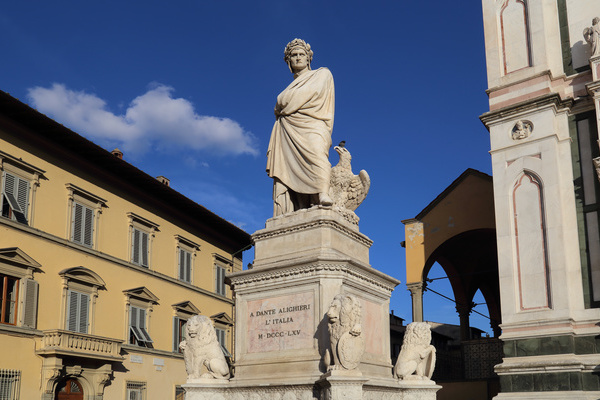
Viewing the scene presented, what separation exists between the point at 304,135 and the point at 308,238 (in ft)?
5.60

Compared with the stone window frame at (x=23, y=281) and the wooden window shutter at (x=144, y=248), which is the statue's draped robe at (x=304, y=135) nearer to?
the stone window frame at (x=23, y=281)

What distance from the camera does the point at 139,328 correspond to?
2866 cm

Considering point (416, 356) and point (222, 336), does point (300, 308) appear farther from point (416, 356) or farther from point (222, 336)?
point (222, 336)

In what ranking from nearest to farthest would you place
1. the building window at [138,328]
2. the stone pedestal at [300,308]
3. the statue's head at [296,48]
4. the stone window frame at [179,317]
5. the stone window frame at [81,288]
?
the stone pedestal at [300,308] → the statue's head at [296,48] → the stone window frame at [81,288] → the building window at [138,328] → the stone window frame at [179,317]

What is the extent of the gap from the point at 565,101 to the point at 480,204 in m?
5.31

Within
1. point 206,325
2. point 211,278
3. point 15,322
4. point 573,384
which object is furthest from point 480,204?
point 211,278

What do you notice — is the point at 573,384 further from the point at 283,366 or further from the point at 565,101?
the point at 283,366

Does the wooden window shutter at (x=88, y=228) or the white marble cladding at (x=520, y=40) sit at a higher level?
the white marble cladding at (x=520, y=40)

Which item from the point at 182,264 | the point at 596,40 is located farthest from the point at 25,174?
the point at 596,40

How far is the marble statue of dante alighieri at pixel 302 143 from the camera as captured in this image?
10.3 meters

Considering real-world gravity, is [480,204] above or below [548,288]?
above

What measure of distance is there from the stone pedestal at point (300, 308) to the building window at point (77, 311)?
1647 cm

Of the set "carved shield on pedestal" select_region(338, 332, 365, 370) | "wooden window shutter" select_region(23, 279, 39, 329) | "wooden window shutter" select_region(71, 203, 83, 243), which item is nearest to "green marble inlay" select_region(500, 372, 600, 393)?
"carved shield on pedestal" select_region(338, 332, 365, 370)

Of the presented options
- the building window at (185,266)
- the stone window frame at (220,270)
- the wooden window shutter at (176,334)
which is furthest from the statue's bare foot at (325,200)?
the stone window frame at (220,270)
